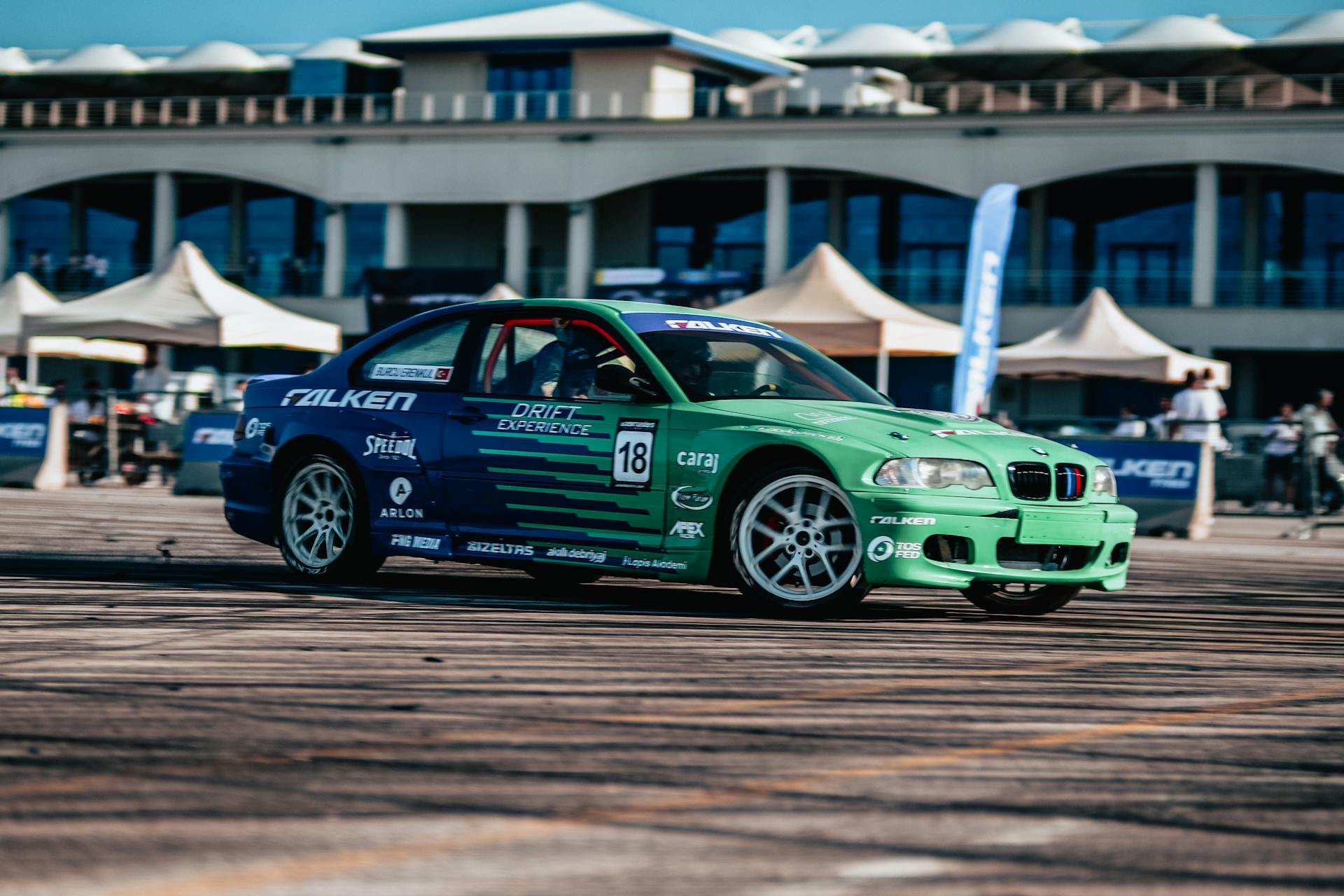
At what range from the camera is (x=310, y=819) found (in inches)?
155

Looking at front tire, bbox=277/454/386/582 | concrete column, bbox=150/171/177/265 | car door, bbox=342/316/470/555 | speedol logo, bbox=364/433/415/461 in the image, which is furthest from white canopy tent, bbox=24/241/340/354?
concrete column, bbox=150/171/177/265

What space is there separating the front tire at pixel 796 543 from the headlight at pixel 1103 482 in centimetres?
134

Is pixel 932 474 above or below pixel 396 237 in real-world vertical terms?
below

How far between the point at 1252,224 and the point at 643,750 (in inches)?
1872

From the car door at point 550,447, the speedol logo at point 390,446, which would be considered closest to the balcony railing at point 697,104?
the car door at point 550,447

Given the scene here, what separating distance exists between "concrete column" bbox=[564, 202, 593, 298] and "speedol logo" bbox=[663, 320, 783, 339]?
41483 mm

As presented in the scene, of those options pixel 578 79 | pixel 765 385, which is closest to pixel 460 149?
pixel 578 79

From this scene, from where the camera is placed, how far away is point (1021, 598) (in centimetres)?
923

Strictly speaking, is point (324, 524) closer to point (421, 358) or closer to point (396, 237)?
point (421, 358)

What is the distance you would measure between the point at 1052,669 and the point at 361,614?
9.66ft

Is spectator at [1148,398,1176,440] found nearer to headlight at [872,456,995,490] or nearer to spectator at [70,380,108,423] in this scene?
headlight at [872,456,995,490]

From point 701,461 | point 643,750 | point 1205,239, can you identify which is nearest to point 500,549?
point 701,461

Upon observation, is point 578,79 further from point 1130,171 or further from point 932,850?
point 932,850

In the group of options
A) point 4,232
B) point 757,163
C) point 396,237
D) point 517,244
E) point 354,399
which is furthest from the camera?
point 4,232
